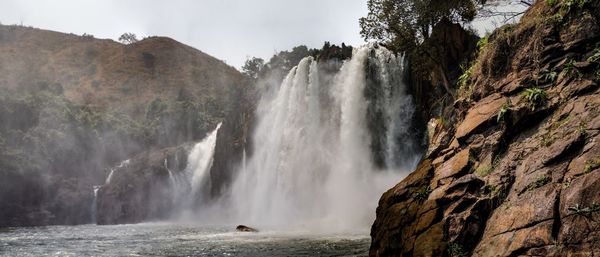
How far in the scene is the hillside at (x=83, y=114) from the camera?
169 feet

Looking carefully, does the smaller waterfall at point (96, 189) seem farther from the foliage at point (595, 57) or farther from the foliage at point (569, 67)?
the foliage at point (595, 57)

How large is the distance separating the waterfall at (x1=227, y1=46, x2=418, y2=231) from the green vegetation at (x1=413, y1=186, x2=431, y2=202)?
660 inches

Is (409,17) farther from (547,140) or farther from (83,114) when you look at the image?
(83,114)

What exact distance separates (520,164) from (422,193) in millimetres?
2619

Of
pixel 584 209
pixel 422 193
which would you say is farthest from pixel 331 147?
pixel 584 209

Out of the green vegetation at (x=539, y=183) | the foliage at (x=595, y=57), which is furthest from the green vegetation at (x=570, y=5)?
the green vegetation at (x=539, y=183)

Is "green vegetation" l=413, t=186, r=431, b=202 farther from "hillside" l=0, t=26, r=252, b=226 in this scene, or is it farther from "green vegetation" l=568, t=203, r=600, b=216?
"hillside" l=0, t=26, r=252, b=226

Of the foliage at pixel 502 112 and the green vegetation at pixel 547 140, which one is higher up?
the foliage at pixel 502 112

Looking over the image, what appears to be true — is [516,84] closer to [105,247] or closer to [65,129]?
[105,247]

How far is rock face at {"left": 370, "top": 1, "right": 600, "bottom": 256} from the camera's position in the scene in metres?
8.02

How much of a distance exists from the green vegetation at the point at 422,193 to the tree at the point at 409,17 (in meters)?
18.8

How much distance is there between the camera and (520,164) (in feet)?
32.6

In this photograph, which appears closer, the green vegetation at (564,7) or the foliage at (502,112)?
the green vegetation at (564,7)

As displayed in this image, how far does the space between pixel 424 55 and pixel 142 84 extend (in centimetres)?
9065
